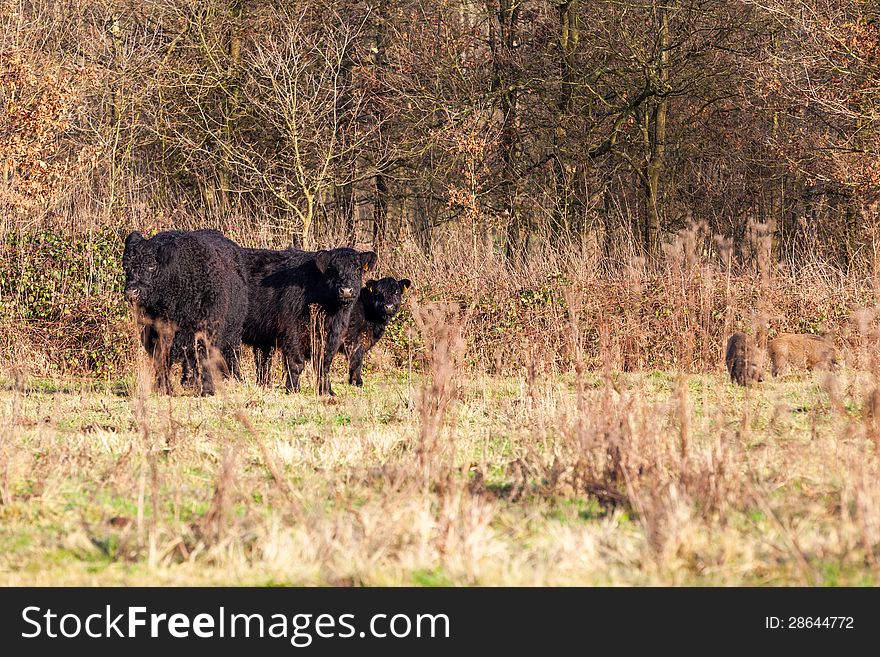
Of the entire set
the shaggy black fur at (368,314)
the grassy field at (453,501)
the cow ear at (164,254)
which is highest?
the cow ear at (164,254)

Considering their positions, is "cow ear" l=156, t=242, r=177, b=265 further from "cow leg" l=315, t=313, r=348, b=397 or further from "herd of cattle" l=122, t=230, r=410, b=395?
"cow leg" l=315, t=313, r=348, b=397

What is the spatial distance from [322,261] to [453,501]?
7002 mm

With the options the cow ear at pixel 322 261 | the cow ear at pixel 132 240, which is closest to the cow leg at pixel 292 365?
the cow ear at pixel 322 261

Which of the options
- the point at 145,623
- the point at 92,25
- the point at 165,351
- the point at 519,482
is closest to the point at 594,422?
the point at 519,482

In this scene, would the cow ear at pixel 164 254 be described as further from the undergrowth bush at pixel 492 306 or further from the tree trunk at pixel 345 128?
the tree trunk at pixel 345 128

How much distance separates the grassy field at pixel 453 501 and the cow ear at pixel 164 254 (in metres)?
2.89

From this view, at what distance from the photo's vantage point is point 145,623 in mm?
4398

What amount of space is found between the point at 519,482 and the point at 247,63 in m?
18.3

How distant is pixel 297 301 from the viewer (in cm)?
1220

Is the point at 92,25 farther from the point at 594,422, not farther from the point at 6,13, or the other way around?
the point at 594,422

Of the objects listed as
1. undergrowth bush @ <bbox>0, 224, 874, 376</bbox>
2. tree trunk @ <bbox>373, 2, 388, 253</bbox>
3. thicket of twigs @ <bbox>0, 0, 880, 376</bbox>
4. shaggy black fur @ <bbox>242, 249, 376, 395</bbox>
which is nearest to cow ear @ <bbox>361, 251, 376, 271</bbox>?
shaggy black fur @ <bbox>242, 249, 376, 395</bbox>

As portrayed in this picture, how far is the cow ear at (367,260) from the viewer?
12181mm

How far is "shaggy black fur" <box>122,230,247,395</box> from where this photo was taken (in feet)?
35.8

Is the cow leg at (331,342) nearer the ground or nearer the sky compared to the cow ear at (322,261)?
nearer the ground
